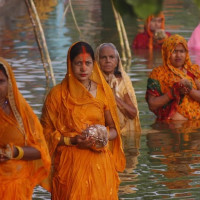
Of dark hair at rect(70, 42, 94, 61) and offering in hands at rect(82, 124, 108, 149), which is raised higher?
dark hair at rect(70, 42, 94, 61)

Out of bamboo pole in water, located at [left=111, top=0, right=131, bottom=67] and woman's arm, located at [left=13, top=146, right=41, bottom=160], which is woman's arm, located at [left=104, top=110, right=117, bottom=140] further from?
bamboo pole in water, located at [left=111, top=0, right=131, bottom=67]

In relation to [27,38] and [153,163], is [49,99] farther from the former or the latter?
[27,38]

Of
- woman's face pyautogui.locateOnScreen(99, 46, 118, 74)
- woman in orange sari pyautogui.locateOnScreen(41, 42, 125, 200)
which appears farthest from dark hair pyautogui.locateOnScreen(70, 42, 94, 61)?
woman's face pyautogui.locateOnScreen(99, 46, 118, 74)

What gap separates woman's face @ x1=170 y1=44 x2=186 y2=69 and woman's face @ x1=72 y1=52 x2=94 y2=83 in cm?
324

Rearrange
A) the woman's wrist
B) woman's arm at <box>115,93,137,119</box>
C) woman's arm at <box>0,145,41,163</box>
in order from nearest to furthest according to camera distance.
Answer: woman's arm at <box>0,145,41,163</box>
the woman's wrist
woman's arm at <box>115,93,137,119</box>

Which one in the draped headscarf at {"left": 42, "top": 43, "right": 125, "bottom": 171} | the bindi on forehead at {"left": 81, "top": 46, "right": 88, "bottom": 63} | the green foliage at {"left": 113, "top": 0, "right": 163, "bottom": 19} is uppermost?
the green foliage at {"left": 113, "top": 0, "right": 163, "bottom": 19}

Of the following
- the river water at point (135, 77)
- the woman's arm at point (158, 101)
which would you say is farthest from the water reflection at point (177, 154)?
the woman's arm at point (158, 101)

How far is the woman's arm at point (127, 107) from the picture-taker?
824 centimetres

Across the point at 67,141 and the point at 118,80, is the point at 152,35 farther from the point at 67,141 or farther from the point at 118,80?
the point at 67,141

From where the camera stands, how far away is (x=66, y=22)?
931 inches

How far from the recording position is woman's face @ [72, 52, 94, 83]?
19.4 feet

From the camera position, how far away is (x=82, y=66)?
19.4 ft

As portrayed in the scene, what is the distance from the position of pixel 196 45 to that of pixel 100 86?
1108 cm

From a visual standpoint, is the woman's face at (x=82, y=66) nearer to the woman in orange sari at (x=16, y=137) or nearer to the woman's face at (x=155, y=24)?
the woman in orange sari at (x=16, y=137)
